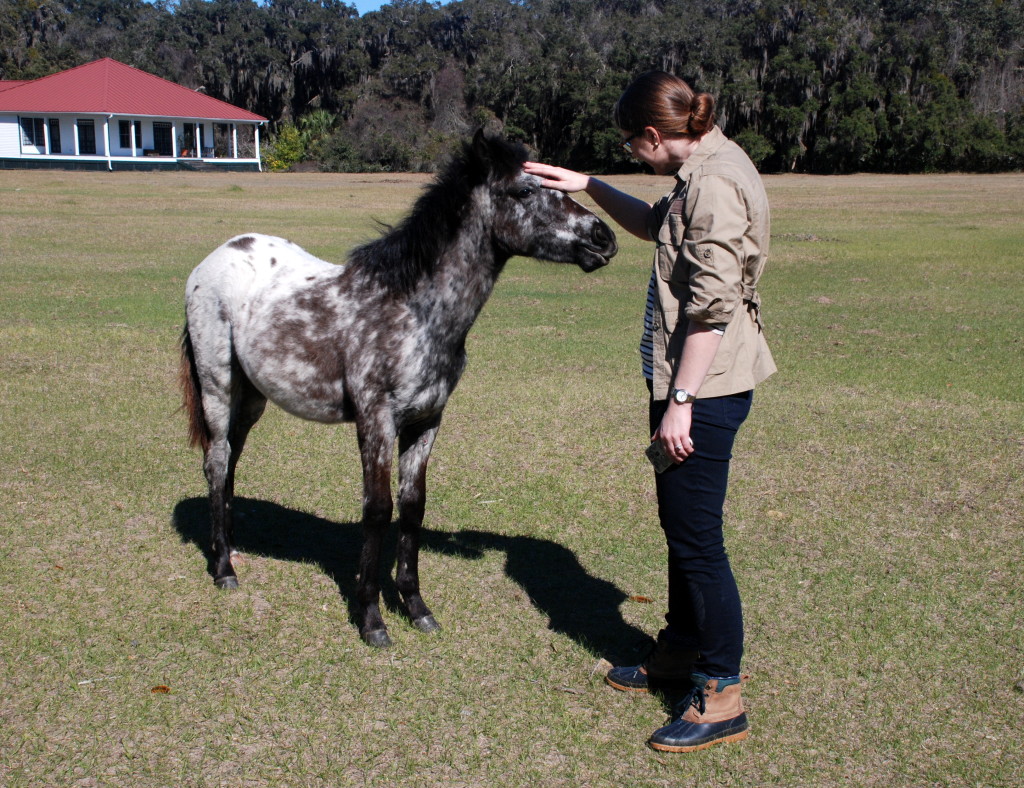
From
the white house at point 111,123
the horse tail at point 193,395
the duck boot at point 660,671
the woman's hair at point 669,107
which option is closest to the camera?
the woman's hair at point 669,107

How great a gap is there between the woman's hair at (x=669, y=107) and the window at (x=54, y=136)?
57857 millimetres

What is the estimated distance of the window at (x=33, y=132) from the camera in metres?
Answer: 52.9

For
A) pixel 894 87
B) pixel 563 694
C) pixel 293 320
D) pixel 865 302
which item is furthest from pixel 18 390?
pixel 894 87

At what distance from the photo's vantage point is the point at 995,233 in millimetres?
22703

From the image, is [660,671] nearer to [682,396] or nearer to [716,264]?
[682,396]

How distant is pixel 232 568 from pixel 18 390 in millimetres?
4594

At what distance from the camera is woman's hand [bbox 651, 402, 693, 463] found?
3.26m

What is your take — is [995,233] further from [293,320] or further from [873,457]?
[293,320]

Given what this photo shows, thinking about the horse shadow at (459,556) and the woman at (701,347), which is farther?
the horse shadow at (459,556)

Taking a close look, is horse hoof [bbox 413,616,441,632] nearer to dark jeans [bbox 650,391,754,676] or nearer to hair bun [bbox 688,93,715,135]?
dark jeans [bbox 650,391,754,676]

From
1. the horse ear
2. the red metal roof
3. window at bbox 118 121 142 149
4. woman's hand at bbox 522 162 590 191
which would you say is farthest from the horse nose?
window at bbox 118 121 142 149

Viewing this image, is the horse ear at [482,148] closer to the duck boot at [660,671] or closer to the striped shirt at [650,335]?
the striped shirt at [650,335]

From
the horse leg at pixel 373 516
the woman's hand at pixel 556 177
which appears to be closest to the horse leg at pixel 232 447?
the horse leg at pixel 373 516

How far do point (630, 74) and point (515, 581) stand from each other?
59.6 metres
